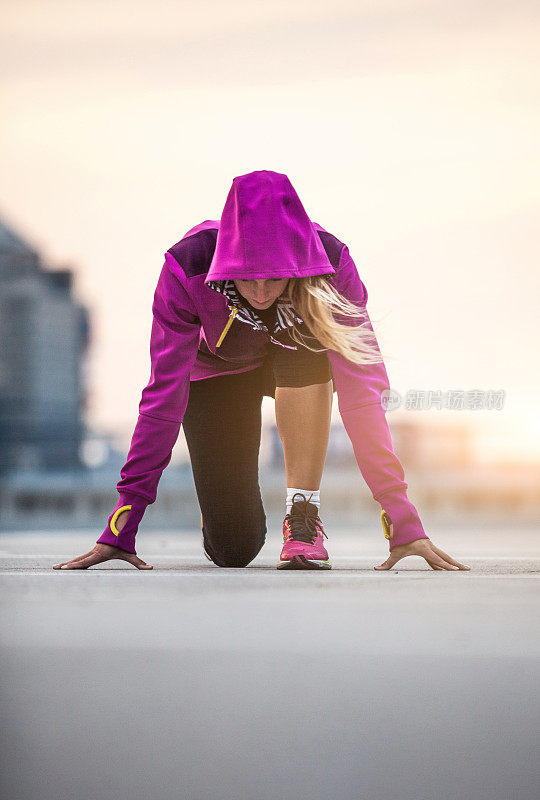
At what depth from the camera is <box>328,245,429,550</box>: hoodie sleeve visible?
1945 mm

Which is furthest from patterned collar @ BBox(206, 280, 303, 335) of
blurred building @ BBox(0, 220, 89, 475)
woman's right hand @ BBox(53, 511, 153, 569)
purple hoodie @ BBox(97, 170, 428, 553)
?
blurred building @ BBox(0, 220, 89, 475)

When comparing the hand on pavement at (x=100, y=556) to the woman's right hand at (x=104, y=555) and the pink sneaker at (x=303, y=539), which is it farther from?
the pink sneaker at (x=303, y=539)

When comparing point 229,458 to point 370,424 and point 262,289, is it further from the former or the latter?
point 262,289

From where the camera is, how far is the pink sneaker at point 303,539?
6.88ft

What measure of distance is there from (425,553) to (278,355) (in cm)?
54

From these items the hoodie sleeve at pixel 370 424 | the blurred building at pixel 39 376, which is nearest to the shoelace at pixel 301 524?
the hoodie sleeve at pixel 370 424

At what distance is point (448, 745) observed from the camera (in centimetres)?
116

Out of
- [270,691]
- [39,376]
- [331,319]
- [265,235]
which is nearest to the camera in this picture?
[270,691]

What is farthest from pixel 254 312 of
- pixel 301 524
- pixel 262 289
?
pixel 301 524

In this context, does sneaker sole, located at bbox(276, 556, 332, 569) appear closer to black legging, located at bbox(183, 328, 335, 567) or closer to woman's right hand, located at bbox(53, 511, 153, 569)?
black legging, located at bbox(183, 328, 335, 567)

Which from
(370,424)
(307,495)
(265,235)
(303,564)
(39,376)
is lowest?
(39,376)

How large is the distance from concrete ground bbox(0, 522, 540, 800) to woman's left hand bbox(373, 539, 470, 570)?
14 cm

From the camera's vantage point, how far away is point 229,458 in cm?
235

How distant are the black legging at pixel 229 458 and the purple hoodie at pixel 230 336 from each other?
0.65 feet
